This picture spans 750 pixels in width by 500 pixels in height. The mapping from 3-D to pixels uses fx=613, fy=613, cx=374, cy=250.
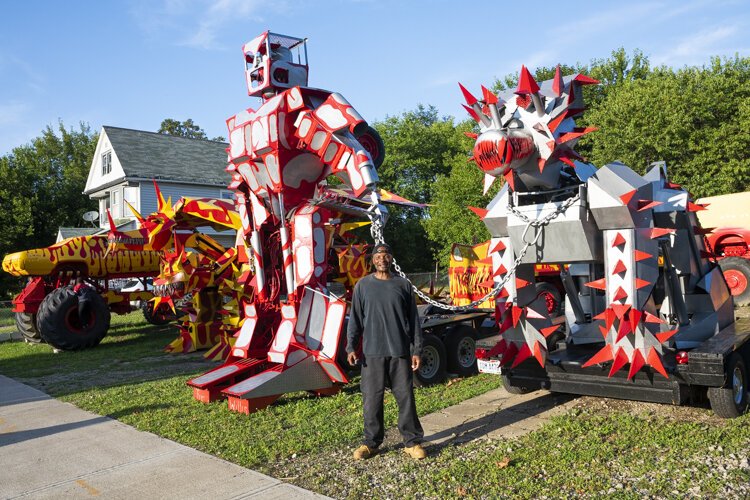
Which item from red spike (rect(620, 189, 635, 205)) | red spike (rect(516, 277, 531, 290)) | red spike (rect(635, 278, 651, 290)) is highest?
red spike (rect(620, 189, 635, 205))

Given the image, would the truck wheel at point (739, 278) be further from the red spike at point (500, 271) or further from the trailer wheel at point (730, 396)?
the red spike at point (500, 271)

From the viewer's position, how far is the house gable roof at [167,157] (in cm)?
2816

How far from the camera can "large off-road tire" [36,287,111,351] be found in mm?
12875

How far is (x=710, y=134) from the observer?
22.1 metres

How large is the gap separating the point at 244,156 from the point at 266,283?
5.33 feet

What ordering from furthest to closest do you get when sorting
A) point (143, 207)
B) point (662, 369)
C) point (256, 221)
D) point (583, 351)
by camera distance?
1. point (143, 207)
2. point (256, 221)
3. point (583, 351)
4. point (662, 369)

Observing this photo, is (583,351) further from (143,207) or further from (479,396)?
(143,207)

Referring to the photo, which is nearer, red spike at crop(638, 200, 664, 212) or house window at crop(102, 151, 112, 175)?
red spike at crop(638, 200, 664, 212)

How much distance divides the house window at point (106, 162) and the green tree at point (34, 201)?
617 cm

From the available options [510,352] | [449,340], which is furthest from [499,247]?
[449,340]

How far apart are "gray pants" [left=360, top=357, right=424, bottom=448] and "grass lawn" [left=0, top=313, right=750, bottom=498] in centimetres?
19

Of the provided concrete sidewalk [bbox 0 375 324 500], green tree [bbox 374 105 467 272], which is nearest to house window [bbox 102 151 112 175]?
green tree [bbox 374 105 467 272]

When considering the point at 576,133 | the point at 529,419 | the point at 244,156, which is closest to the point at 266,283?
the point at 244,156

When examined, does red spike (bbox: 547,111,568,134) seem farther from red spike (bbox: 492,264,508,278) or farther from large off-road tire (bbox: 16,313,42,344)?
large off-road tire (bbox: 16,313,42,344)
